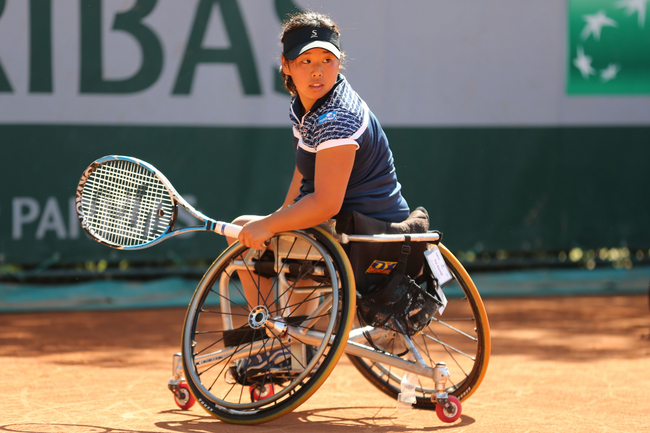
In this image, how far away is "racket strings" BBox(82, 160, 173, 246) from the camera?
109 inches

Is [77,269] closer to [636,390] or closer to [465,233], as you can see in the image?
[465,233]

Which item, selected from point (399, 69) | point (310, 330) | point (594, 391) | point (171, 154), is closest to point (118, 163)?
point (310, 330)

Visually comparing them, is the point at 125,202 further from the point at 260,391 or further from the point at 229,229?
the point at 260,391

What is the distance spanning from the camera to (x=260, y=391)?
2.66 metres

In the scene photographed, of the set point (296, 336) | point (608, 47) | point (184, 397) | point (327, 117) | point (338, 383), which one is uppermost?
point (608, 47)

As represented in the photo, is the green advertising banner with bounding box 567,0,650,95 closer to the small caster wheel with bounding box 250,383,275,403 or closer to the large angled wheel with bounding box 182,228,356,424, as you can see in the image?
the large angled wheel with bounding box 182,228,356,424

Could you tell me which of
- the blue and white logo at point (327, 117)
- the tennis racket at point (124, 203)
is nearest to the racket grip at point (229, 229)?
the tennis racket at point (124, 203)

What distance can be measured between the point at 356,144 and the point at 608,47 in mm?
4002

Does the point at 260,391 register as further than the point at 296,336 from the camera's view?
Yes

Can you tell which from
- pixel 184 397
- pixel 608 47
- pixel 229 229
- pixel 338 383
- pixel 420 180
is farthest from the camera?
pixel 608 47

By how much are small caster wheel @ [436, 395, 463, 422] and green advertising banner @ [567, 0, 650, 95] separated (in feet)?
12.3

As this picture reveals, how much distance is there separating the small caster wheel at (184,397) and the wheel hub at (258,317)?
1.34ft

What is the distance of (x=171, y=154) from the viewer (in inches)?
207

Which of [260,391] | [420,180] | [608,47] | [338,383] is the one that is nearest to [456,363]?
[338,383]
